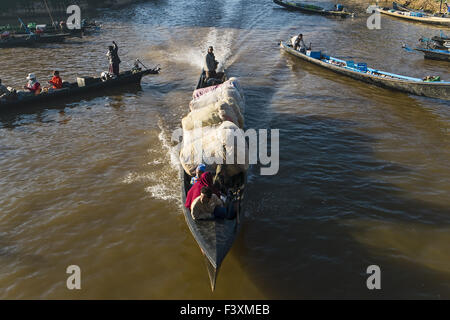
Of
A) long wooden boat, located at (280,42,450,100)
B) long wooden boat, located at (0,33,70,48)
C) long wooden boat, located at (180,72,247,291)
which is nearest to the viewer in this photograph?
long wooden boat, located at (180,72,247,291)

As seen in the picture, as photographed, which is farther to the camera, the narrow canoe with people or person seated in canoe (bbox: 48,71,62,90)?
person seated in canoe (bbox: 48,71,62,90)

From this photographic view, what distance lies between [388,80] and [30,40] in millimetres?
25332

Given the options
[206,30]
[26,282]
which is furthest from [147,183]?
[206,30]

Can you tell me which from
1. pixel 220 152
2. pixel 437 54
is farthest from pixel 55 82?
pixel 437 54

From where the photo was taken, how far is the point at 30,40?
78.8ft

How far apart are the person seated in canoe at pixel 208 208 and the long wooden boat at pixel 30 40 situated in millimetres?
24986

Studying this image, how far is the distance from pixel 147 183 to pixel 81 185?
1.97 metres

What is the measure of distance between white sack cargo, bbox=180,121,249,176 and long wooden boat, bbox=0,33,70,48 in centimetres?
2300

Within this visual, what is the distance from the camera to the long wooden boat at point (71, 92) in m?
13.7

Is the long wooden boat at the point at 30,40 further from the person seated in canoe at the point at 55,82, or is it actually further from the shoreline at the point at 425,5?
the shoreline at the point at 425,5

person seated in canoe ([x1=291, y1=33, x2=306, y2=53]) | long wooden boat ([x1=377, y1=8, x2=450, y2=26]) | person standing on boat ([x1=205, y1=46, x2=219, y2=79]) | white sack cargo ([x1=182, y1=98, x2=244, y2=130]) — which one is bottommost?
white sack cargo ([x1=182, y1=98, x2=244, y2=130])

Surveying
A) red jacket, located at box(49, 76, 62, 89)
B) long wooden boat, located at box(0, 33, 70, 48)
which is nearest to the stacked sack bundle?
red jacket, located at box(49, 76, 62, 89)

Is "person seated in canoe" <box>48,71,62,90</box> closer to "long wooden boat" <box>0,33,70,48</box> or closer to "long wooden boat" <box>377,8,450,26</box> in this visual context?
"long wooden boat" <box>0,33,70,48</box>

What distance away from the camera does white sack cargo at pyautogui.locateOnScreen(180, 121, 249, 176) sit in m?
7.50
